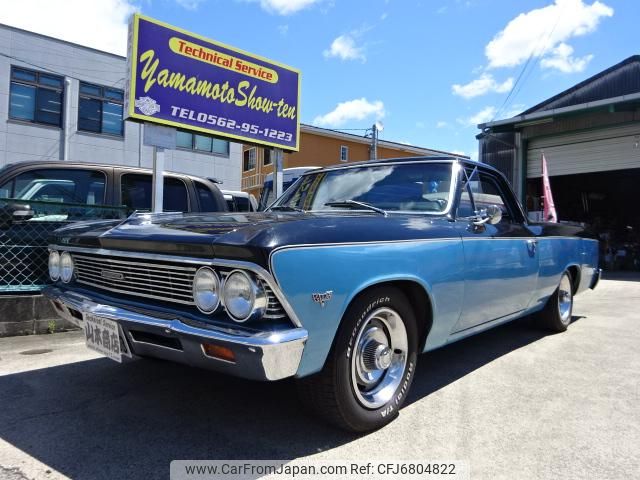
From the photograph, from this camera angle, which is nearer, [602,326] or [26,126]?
[602,326]

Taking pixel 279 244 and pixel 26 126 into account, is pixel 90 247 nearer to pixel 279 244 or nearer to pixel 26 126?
pixel 279 244

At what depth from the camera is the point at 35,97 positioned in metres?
15.0

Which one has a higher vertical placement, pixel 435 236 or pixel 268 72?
pixel 268 72

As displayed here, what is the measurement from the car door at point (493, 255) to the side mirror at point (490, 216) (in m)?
0.04

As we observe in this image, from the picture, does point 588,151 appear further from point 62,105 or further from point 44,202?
point 62,105

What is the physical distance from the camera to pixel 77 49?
51.7ft

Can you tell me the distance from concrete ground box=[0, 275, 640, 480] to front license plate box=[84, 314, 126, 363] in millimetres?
427

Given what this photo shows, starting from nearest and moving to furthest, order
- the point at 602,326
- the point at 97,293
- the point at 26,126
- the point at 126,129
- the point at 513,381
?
Result: the point at 97,293 < the point at 513,381 < the point at 602,326 < the point at 26,126 < the point at 126,129

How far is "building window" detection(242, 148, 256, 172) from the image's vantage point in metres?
27.4

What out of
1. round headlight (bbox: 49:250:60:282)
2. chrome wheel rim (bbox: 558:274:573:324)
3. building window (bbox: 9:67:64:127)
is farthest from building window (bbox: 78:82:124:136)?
chrome wheel rim (bbox: 558:274:573:324)

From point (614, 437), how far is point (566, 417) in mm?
283

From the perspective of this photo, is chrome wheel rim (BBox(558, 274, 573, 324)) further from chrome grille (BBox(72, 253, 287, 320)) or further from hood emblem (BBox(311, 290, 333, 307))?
chrome grille (BBox(72, 253, 287, 320))

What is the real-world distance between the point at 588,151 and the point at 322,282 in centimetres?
1486

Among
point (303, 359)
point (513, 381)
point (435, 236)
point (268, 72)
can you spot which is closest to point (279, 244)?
point (303, 359)
